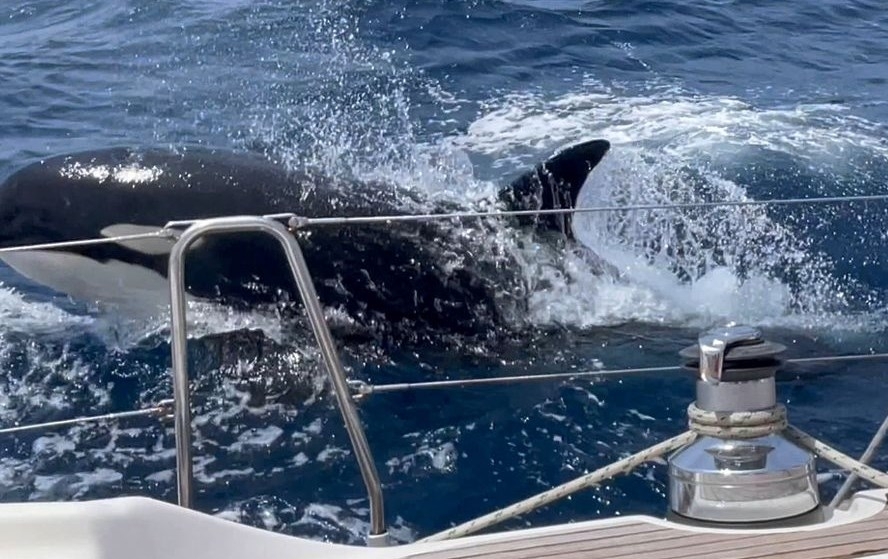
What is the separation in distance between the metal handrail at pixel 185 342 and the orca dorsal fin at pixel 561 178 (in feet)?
11.4

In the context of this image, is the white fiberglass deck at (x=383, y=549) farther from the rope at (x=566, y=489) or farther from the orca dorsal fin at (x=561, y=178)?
the orca dorsal fin at (x=561, y=178)

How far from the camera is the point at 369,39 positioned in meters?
14.2

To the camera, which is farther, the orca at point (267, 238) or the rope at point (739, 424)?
the orca at point (267, 238)

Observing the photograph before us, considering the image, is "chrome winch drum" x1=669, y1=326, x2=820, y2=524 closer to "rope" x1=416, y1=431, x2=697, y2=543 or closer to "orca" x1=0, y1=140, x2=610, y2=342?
"rope" x1=416, y1=431, x2=697, y2=543

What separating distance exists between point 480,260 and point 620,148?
3855 mm

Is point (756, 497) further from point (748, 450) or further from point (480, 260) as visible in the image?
point (480, 260)

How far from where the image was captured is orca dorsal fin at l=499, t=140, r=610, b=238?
266 inches

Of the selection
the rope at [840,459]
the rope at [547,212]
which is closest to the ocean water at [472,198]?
the rope at [547,212]

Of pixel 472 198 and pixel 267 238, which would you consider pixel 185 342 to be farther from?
pixel 472 198

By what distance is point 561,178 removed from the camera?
6770 mm

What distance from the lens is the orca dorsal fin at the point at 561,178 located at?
6754mm

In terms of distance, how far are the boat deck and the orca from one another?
12.2 feet

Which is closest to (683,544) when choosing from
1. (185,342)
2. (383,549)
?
(383,549)

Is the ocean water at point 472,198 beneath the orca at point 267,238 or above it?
beneath
